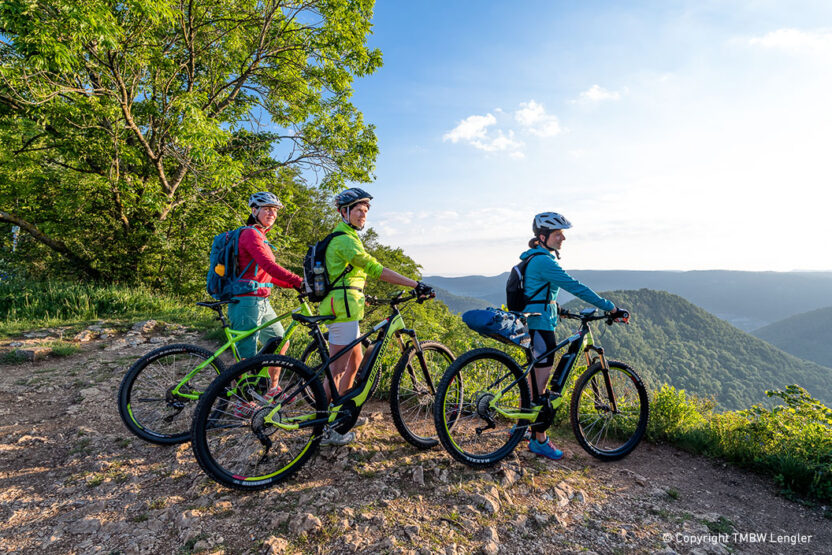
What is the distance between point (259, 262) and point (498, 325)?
238 centimetres

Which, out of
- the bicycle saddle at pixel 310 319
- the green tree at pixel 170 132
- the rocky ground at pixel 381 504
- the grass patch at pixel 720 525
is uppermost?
the green tree at pixel 170 132

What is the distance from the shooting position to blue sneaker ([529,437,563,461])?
12.5ft

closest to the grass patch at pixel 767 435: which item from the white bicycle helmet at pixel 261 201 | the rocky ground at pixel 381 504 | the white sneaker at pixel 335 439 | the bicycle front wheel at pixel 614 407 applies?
the rocky ground at pixel 381 504

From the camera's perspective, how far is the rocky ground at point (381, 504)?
2.51 m

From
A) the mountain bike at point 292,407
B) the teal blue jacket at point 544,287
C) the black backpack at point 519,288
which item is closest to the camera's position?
the mountain bike at point 292,407

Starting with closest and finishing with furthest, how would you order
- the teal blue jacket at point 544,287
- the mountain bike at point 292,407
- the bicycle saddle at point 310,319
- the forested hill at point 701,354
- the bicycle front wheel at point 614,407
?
the mountain bike at point 292,407
the bicycle saddle at point 310,319
the teal blue jacket at point 544,287
the bicycle front wheel at point 614,407
the forested hill at point 701,354

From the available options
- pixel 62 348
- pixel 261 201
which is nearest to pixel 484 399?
pixel 261 201

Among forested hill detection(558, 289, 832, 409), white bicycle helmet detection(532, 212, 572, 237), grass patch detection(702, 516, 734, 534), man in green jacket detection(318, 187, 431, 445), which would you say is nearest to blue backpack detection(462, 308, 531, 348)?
man in green jacket detection(318, 187, 431, 445)

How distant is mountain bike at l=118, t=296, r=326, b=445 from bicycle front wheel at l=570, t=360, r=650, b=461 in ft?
10.1

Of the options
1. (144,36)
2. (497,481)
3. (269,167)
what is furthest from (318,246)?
(269,167)

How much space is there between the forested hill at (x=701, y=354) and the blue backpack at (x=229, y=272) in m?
117

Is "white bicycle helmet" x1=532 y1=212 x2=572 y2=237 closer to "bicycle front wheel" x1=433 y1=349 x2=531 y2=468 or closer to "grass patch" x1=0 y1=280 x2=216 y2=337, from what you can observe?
"bicycle front wheel" x1=433 y1=349 x2=531 y2=468

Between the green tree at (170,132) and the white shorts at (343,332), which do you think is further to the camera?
the green tree at (170,132)

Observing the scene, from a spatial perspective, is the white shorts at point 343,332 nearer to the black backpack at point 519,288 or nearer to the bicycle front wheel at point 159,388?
the bicycle front wheel at point 159,388
